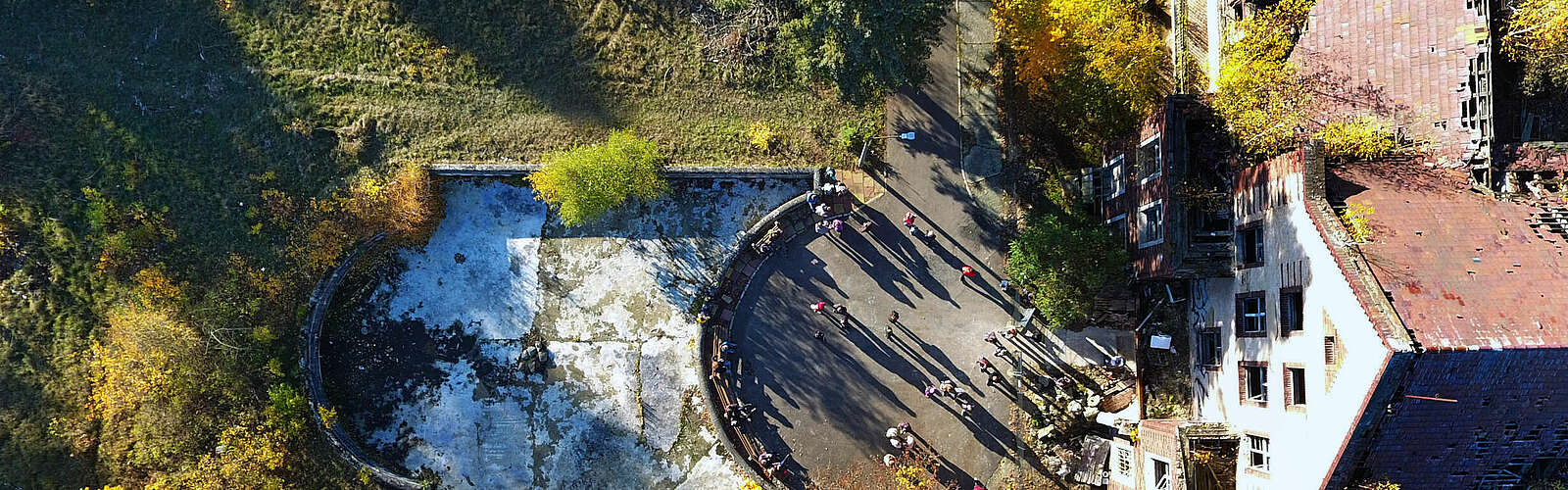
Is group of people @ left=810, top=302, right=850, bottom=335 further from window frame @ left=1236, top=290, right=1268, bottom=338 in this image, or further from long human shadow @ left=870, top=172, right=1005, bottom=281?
window frame @ left=1236, top=290, right=1268, bottom=338

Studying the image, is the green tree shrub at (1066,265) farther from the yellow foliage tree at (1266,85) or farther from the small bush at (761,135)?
the small bush at (761,135)

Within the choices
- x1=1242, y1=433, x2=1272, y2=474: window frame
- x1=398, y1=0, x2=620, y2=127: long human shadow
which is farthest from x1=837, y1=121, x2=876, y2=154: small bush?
x1=1242, y1=433, x2=1272, y2=474: window frame

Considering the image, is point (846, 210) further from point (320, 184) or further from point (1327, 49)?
point (320, 184)

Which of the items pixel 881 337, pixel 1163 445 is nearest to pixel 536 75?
pixel 881 337

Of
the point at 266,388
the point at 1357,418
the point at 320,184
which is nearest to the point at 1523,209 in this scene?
the point at 1357,418

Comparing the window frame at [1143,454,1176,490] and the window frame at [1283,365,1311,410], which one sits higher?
the window frame at [1283,365,1311,410]

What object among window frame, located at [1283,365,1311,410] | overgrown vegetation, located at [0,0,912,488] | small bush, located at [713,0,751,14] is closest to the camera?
window frame, located at [1283,365,1311,410]

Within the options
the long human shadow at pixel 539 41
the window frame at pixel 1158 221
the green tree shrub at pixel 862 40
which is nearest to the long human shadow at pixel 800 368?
the green tree shrub at pixel 862 40
